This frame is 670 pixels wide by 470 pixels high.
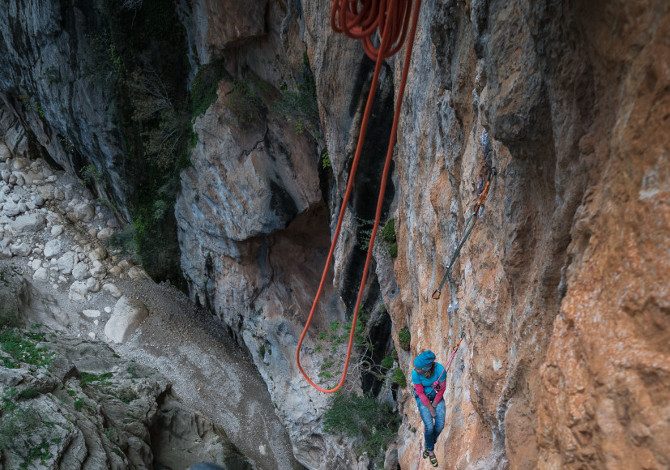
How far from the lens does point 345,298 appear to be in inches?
358

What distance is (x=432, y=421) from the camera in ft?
15.1

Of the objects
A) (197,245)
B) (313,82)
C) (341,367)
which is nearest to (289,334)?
(341,367)

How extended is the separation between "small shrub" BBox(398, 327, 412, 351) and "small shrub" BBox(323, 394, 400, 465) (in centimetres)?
188

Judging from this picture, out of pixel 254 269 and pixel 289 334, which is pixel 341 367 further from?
pixel 254 269

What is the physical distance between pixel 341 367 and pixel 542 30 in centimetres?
826

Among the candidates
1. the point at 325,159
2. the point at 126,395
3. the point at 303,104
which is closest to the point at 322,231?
the point at 325,159

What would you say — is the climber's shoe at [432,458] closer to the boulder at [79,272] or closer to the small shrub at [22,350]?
the small shrub at [22,350]

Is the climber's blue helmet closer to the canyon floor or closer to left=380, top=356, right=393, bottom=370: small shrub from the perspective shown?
left=380, top=356, right=393, bottom=370: small shrub

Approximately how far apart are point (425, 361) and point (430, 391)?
0.38m

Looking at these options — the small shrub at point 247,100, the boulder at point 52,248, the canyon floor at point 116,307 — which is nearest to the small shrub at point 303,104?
the small shrub at point 247,100

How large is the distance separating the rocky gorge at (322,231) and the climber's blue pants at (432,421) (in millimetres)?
101

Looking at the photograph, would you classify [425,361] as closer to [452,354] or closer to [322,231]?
[452,354]

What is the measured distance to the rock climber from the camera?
4336 mm

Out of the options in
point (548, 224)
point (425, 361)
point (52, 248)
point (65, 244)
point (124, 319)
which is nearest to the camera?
point (548, 224)
